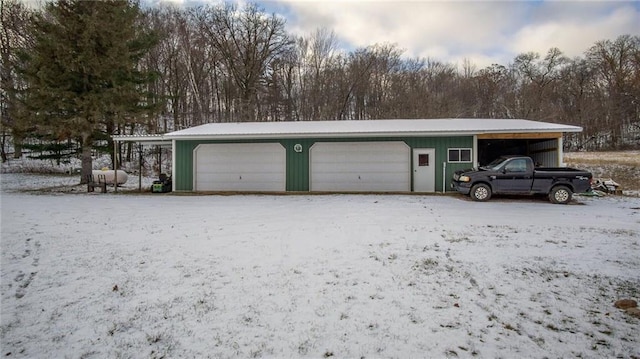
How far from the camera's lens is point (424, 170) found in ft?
43.5

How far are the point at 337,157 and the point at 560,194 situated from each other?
751 centimetres

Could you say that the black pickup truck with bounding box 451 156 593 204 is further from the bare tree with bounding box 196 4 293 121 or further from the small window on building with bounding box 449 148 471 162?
the bare tree with bounding box 196 4 293 121

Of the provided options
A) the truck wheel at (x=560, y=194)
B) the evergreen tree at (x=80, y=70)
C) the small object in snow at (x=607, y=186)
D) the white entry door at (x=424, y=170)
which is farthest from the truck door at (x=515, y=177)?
the evergreen tree at (x=80, y=70)

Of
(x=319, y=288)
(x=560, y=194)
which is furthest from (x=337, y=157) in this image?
Result: (x=319, y=288)

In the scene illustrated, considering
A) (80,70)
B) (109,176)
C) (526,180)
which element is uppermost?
(80,70)

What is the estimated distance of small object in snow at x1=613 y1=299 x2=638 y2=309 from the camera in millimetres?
3484

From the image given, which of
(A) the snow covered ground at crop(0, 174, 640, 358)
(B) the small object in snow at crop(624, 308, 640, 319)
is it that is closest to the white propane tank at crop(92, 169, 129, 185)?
(A) the snow covered ground at crop(0, 174, 640, 358)

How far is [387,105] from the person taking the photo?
1112 inches

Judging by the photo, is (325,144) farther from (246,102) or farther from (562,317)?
(246,102)

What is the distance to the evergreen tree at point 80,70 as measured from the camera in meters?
14.7

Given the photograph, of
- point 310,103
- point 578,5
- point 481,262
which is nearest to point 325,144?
point 578,5

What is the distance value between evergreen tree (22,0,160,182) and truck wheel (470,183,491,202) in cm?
1503

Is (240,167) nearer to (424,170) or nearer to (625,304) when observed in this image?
(424,170)

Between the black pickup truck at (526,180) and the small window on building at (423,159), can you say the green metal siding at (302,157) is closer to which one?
the small window on building at (423,159)
